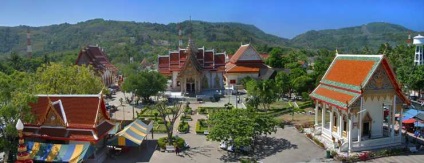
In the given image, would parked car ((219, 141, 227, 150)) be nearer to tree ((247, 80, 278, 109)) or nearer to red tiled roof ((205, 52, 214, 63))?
tree ((247, 80, 278, 109))

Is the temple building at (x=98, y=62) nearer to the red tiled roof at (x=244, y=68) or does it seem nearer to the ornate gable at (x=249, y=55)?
the red tiled roof at (x=244, y=68)

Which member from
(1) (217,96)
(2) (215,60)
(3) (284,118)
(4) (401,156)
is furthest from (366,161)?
(2) (215,60)

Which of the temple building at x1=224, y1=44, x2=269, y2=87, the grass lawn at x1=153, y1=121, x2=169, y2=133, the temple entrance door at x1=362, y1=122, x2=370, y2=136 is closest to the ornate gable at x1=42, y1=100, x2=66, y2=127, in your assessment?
the grass lawn at x1=153, y1=121, x2=169, y2=133

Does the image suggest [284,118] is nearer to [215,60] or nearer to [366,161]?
[366,161]

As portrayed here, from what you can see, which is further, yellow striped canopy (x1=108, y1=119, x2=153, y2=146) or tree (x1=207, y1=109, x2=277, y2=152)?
yellow striped canopy (x1=108, y1=119, x2=153, y2=146)

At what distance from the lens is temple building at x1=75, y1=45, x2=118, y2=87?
65.2 m

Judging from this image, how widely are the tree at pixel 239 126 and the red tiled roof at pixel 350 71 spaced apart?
6.73m

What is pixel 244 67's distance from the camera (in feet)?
215

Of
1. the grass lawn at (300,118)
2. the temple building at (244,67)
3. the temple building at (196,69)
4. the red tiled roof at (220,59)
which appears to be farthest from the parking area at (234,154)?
the temple building at (244,67)

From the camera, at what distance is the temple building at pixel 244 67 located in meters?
64.9

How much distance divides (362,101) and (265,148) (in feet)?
27.4

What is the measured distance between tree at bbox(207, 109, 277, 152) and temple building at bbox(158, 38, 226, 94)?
26701 millimetres

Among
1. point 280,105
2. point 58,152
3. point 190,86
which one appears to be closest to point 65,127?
point 58,152

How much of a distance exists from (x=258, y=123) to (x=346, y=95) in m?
7.26
